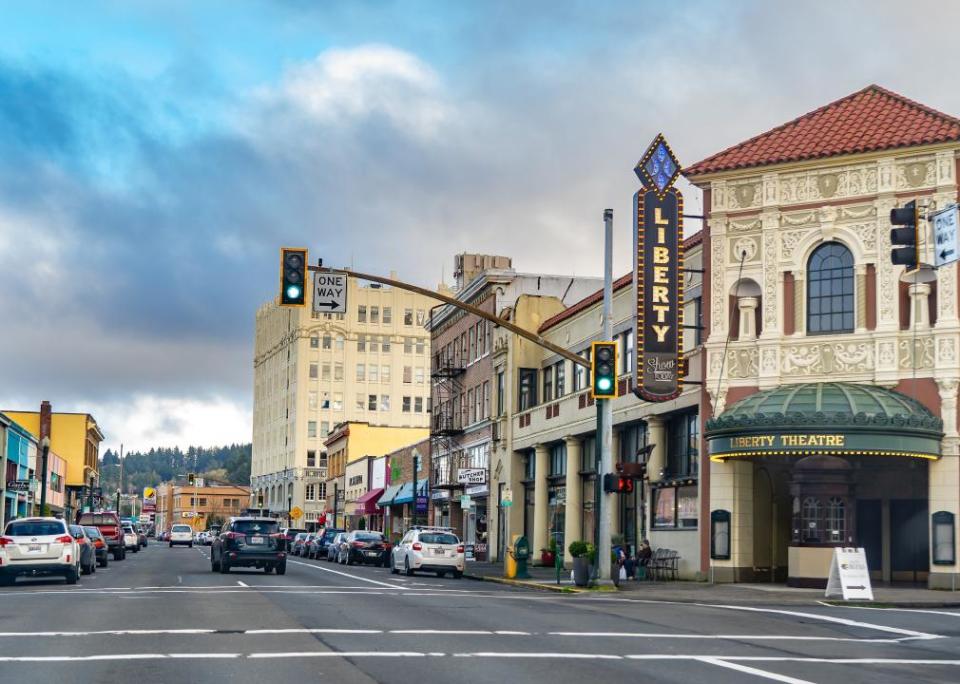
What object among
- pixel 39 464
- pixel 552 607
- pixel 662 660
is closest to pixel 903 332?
pixel 552 607

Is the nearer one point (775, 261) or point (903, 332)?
point (903, 332)

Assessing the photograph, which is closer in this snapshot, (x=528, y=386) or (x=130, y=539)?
(x=528, y=386)

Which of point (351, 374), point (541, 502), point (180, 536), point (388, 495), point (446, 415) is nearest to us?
point (541, 502)

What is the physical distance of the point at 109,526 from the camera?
2237 inches

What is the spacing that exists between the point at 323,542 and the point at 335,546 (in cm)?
602

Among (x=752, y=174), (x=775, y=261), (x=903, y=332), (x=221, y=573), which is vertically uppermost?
(x=752, y=174)

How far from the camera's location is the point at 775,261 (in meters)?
35.4

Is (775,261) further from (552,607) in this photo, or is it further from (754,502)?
(552,607)

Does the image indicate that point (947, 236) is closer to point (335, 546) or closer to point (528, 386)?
point (528, 386)

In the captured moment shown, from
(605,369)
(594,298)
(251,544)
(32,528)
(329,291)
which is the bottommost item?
(251,544)

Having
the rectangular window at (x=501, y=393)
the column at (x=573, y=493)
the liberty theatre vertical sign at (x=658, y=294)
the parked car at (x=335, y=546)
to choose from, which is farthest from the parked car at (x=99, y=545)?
the liberty theatre vertical sign at (x=658, y=294)

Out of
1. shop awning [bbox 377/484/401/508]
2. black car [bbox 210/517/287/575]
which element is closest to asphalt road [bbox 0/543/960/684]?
black car [bbox 210/517/287/575]

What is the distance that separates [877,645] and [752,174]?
1994 cm

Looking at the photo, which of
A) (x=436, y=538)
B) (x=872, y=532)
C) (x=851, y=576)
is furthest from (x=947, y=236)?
(x=436, y=538)
